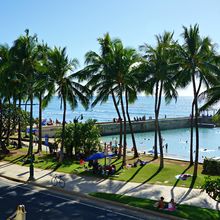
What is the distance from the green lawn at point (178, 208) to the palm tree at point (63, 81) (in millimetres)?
13832

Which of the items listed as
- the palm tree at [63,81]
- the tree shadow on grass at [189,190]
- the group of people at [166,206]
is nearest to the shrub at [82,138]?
the palm tree at [63,81]

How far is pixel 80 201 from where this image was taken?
22.7m

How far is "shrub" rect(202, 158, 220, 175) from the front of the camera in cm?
3062

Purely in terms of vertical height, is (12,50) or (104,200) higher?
(12,50)

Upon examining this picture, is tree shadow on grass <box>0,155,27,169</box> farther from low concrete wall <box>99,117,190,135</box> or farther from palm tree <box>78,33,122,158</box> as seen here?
low concrete wall <box>99,117,190,135</box>

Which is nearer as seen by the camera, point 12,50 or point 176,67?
point 176,67

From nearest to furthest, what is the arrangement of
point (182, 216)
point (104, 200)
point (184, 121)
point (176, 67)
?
point (182, 216) → point (104, 200) → point (176, 67) → point (184, 121)

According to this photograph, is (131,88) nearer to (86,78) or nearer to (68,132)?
(86,78)

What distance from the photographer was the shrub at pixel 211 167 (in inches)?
1206

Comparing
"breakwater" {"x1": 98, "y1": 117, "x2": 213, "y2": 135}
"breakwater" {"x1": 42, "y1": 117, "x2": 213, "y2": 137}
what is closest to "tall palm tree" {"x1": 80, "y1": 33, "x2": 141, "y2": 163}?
"breakwater" {"x1": 42, "y1": 117, "x2": 213, "y2": 137}

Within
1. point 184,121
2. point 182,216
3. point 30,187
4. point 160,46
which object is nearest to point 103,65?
point 160,46

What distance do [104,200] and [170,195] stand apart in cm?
436

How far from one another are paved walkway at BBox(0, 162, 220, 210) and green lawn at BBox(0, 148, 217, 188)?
1.29 metres

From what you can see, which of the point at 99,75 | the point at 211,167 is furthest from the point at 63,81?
the point at 211,167
